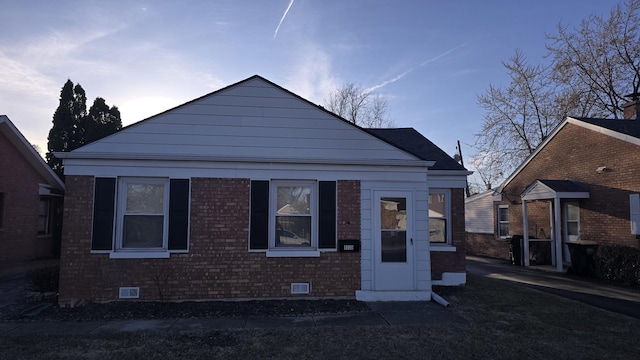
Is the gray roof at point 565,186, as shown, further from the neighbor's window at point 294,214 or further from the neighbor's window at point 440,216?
the neighbor's window at point 294,214

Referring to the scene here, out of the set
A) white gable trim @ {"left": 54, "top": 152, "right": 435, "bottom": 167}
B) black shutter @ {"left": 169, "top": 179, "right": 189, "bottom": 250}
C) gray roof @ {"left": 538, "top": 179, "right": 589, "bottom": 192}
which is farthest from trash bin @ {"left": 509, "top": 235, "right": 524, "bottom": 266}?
black shutter @ {"left": 169, "top": 179, "right": 189, "bottom": 250}

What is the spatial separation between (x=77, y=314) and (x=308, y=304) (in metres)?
4.31

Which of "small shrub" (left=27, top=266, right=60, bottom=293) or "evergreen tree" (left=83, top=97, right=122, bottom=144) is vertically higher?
"evergreen tree" (left=83, top=97, right=122, bottom=144)

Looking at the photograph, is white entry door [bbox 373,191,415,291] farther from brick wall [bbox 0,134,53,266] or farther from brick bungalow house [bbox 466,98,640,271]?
brick wall [bbox 0,134,53,266]

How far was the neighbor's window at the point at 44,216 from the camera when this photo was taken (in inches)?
622

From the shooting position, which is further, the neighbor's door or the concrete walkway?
the neighbor's door

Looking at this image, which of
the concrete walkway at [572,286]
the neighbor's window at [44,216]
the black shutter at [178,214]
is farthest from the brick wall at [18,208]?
the concrete walkway at [572,286]

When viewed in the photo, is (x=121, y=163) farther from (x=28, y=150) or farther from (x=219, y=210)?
(x=28, y=150)

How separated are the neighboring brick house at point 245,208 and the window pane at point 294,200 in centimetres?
2

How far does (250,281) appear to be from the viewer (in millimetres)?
8289

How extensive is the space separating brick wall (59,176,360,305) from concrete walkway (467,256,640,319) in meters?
5.73

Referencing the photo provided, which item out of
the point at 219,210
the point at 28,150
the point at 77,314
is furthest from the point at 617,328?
the point at 28,150

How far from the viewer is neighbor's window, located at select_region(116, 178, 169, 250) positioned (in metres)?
8.32

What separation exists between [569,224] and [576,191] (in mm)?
1780
